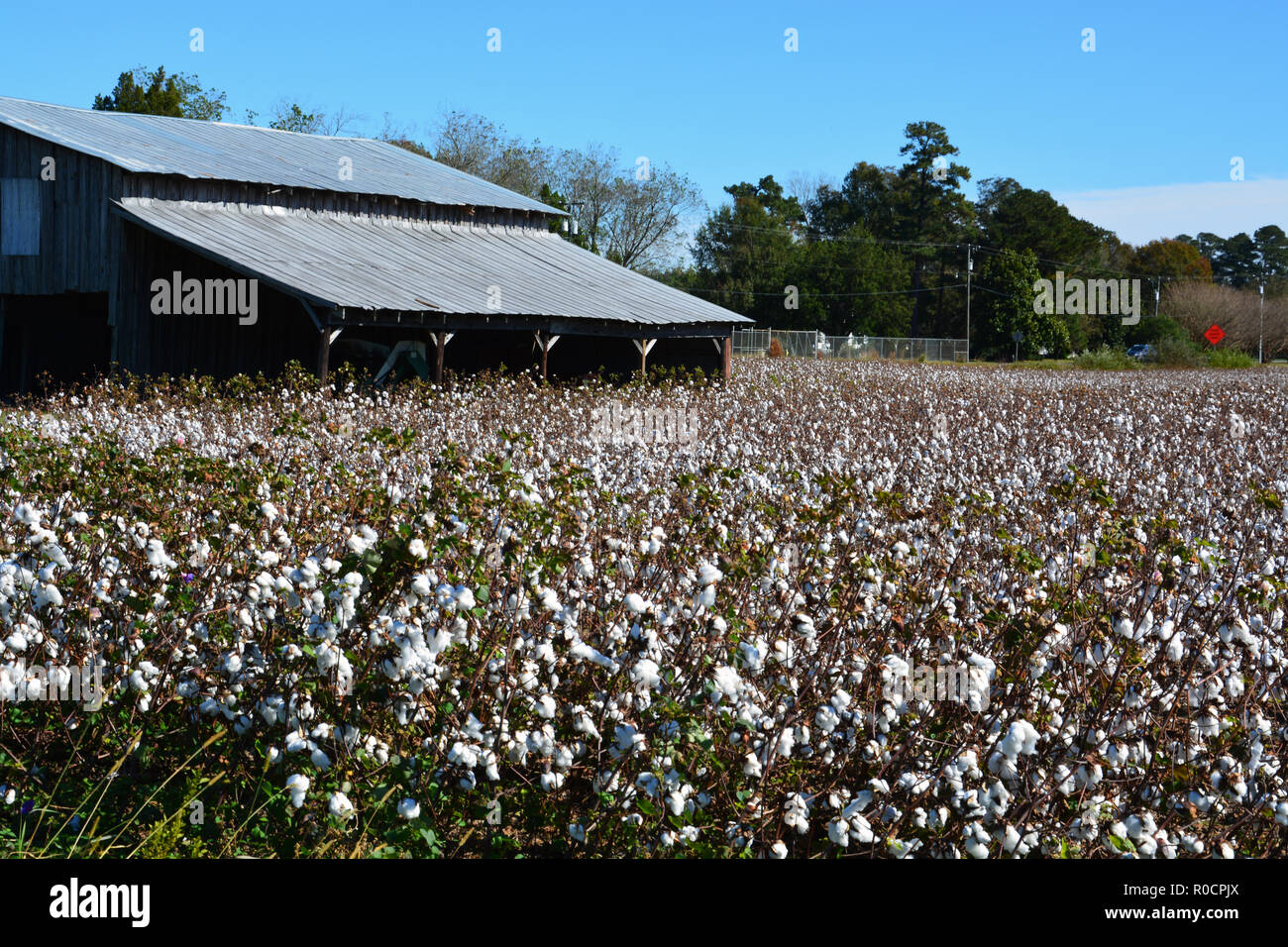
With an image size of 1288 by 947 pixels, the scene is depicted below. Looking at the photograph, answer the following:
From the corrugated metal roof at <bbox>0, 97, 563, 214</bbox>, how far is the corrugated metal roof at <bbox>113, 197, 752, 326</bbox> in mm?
695

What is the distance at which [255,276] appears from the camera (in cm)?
1938

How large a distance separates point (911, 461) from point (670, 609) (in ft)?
22.6

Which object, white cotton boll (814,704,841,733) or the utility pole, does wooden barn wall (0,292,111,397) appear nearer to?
white cotton boll (814,704,841,733)

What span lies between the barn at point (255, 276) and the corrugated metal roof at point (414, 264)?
0.07 m

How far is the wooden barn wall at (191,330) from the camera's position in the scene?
71.3ft

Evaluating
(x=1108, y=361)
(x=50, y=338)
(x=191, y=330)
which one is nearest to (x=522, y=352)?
(x=191, y=330)

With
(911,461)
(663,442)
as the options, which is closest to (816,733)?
(911,461)

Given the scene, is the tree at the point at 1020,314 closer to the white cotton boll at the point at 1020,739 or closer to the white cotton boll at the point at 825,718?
the white cotton boll at the point at 825,718

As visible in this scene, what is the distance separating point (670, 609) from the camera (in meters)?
4.64

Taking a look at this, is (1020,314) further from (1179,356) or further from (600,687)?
(600,687)

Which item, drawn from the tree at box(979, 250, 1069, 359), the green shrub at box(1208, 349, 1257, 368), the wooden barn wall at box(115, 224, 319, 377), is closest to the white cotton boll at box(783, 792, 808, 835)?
the wooden barn wall at box(115, 224, 319, 377)

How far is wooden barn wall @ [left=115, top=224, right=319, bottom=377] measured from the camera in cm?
2173

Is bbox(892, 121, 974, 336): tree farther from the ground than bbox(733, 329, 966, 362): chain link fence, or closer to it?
farther from the ground
